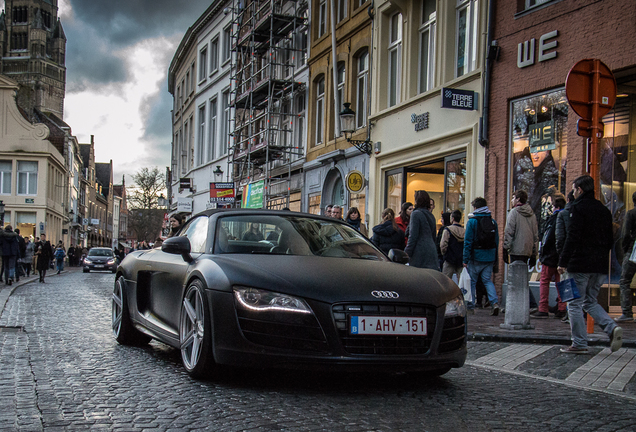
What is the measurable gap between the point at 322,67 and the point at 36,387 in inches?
808

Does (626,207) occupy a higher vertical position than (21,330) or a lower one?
higher

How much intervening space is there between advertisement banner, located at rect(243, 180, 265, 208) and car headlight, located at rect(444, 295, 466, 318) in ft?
78.7

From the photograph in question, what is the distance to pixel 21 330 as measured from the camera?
29.2 feet

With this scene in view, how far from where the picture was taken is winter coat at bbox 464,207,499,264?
37.2ft

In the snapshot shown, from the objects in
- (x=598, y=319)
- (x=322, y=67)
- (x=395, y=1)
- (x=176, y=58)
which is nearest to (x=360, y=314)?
(x=598, y=319)

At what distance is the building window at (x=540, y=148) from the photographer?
12.8 meters

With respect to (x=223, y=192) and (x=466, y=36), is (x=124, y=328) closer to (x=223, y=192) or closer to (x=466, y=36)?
(x=466, y=36)

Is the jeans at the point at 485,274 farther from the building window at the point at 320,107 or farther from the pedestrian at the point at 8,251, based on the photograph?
the pedestrian at the point at 8,251

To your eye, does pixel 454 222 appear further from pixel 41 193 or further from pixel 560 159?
pixel 41 193

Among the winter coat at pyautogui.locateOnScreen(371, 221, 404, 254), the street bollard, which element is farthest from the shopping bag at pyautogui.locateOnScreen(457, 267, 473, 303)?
the street bollard

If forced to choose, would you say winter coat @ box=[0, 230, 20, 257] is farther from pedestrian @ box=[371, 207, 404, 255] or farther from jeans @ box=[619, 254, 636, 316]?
jeans @ box=[619, 254, 636, 316]

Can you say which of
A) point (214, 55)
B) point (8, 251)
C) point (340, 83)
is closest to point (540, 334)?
point (340, 83)

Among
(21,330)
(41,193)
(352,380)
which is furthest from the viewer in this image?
(41,193)

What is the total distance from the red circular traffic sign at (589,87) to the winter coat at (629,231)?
2.68 metres
